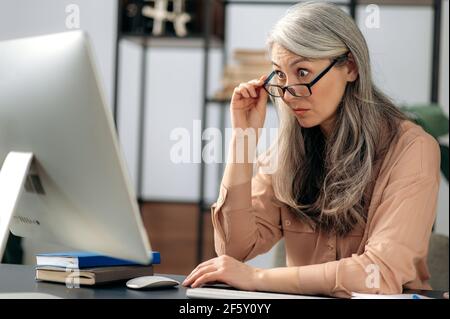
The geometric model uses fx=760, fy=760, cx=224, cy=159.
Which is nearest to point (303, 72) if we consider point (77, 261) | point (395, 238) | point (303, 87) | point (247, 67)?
point (303, 87)

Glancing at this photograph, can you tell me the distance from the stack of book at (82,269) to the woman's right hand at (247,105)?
0.46 metres

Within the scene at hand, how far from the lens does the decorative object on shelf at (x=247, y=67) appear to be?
11.1 ft

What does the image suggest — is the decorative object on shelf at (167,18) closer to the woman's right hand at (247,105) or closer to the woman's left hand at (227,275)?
the woman's right hand at (247,105)

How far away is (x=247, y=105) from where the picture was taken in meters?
1.80

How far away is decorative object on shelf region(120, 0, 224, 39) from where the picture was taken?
3797mm

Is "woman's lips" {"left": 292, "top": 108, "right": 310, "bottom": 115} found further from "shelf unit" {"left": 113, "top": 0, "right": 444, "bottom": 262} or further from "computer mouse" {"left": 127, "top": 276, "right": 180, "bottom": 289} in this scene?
"shelf unit" {"left": 113, "top": 0, "right": 444, "bottom": 262}

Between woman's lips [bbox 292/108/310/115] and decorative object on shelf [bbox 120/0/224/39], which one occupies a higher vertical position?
decorative object on shelf [bbox 120/0/224/39]

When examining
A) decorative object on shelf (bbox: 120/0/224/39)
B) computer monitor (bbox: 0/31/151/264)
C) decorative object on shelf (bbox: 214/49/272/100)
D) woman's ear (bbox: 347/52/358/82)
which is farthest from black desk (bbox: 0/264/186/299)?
decorative object on shelf (bbox: 120/0/224/39)

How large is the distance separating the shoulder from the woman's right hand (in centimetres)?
31

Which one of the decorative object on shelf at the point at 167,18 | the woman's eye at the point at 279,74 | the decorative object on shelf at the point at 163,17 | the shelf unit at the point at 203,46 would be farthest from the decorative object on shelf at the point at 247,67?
the woman's eye at the point at 279,74

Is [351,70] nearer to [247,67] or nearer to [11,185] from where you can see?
[11,185]

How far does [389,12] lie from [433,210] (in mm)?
2387

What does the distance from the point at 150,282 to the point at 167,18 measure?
265 cm
